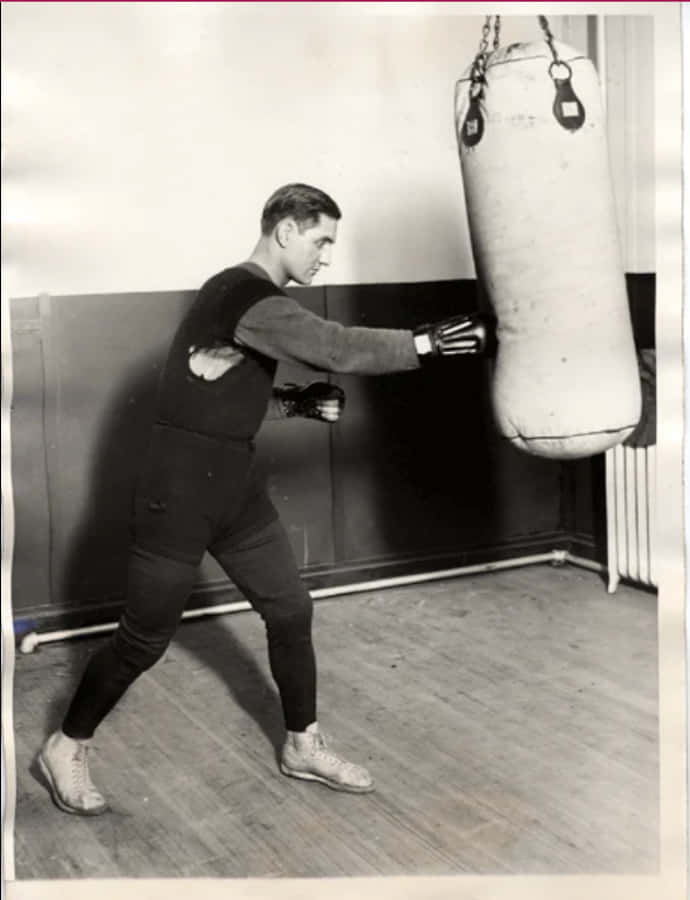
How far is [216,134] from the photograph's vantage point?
10.1ft

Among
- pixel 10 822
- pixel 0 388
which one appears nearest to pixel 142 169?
pixel 0 388

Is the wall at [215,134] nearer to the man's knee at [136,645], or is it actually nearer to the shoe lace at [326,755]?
the man's knee at [136,645]

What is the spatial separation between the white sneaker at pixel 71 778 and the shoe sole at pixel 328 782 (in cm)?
40

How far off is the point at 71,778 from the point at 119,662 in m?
0.31

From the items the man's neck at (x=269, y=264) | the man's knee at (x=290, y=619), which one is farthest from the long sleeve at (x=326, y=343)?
the man's knee at (x=290, y=619)

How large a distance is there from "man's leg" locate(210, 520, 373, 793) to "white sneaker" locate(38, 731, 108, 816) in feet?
1.39

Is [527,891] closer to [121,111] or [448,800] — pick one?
[448,800]

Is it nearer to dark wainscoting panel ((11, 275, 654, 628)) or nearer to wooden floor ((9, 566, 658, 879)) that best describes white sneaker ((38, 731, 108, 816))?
wooden floor ((9, 566, 658, 879))

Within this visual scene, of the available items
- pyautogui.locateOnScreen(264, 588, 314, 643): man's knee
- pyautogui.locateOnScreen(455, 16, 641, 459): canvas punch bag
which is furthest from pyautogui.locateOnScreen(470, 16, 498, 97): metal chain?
pyautogui.locateOnScreen(264, 588, 314, 643): man's knee

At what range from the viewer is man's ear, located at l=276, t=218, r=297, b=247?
2.28 meters

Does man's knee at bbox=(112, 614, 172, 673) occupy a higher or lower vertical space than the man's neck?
lower

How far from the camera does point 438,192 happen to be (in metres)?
3.65

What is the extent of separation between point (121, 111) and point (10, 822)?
1627 millimetres

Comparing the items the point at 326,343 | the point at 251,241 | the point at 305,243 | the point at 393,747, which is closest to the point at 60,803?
the point at 393,747
